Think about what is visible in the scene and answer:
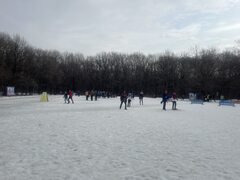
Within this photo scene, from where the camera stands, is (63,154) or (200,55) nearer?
(63,154)

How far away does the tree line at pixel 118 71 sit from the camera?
69.3 meters

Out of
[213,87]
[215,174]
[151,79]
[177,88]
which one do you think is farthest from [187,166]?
[151,79]

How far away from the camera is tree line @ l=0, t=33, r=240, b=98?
69.3 metres

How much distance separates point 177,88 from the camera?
82.4 m

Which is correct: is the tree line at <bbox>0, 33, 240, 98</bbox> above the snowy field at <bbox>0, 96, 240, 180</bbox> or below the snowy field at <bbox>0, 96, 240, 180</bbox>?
above

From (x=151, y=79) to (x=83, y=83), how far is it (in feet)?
86.0

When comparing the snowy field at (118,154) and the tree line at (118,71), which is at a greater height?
the tree line at (118,71)

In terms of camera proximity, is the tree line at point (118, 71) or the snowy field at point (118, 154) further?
the tree line at point (118, 71)

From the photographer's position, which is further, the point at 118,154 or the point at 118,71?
the point at 118,71

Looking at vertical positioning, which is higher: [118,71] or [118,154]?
[118,71]

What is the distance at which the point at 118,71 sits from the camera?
98.8 m

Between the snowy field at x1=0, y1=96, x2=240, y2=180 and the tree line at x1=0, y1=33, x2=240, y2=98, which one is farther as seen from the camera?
the tree line at x1=0, y1=33, x2=240, y2=98

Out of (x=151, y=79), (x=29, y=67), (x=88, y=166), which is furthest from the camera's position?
(x=151, y=79)

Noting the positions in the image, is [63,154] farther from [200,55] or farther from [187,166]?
[200,55]
